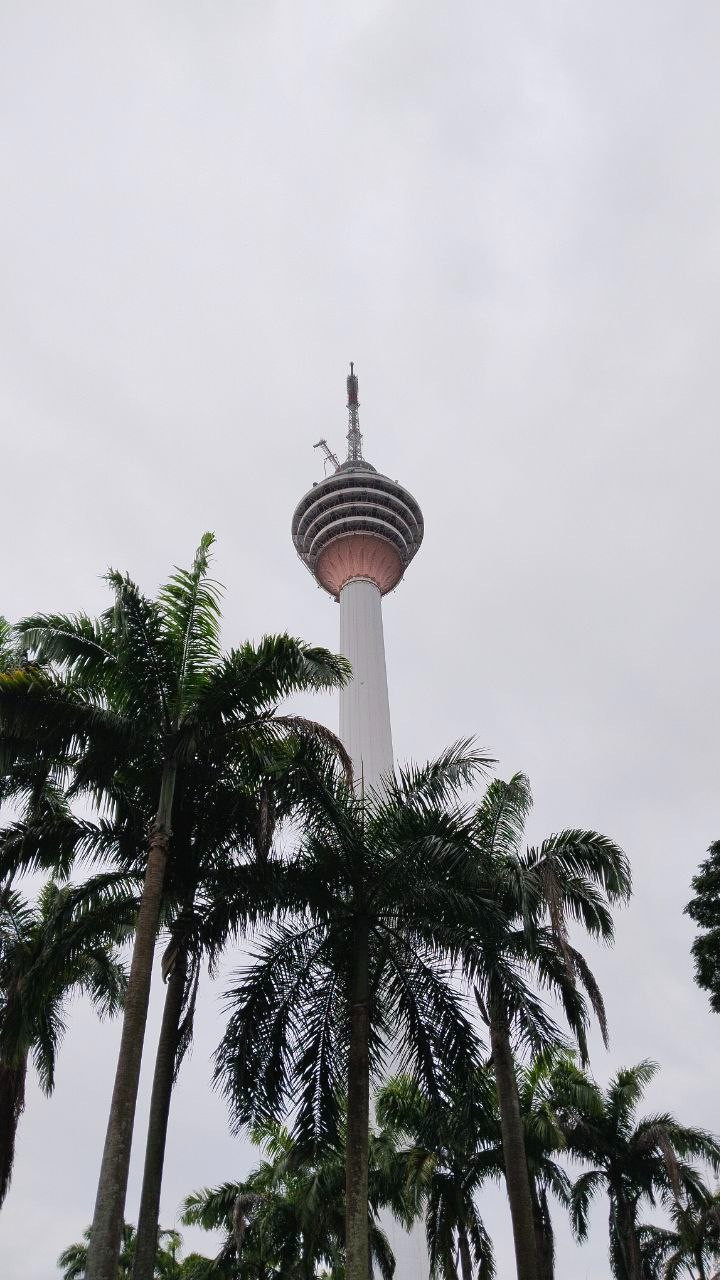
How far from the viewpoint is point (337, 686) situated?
16.2 m

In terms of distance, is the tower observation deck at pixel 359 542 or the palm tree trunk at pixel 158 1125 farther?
the tower observation deck at pixel 359 542

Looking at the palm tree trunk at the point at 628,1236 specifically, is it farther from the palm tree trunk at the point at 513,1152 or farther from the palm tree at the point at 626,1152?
the palm tree trunk at the point at 513,1152

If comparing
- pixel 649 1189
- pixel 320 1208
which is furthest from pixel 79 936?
pixel 649 1189

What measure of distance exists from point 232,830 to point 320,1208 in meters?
13.9

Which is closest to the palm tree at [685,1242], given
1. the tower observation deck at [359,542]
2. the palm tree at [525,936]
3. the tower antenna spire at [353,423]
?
the palm tree at [525,936]

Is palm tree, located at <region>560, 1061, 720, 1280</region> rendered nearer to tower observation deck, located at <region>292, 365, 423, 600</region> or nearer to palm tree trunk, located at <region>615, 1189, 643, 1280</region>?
palm tree trunk, located at <region>615, 1189, 643, 1280</region>

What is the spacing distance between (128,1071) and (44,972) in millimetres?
2982

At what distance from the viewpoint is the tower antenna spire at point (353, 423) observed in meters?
76.8

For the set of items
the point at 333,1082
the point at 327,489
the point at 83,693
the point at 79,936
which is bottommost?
the point at 333,1082

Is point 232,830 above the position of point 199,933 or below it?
above

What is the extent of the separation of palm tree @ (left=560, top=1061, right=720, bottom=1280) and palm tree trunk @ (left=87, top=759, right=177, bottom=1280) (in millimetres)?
14282

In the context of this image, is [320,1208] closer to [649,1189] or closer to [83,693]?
[649,1189]

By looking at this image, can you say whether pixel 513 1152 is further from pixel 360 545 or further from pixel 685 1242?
pixel 360 545

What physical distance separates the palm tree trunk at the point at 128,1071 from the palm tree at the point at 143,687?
5 cm
